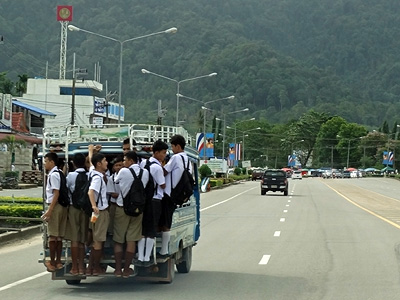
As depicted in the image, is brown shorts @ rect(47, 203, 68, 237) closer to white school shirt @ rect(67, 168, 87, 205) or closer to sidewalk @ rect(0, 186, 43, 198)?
white school shirt @ rect(67, 168, 87, 205)

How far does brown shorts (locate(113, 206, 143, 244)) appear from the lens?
1275 centimetres

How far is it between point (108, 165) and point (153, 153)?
39.1 inches

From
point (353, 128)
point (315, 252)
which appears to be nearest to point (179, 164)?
point (315, 252)

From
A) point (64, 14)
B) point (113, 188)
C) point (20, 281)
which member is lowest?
point (20, 281)

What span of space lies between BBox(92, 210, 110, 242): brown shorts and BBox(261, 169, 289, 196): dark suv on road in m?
46.6

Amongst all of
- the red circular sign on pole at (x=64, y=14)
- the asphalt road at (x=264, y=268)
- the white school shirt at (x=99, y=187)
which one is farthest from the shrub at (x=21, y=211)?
the red circular sign on pole at (x=64, y=14)

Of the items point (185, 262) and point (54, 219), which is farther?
point (185, 262)

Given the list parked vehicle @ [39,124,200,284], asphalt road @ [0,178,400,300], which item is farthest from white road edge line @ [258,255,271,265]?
parked vehicle @ [39,124,200,284]

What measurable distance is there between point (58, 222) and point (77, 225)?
27cm


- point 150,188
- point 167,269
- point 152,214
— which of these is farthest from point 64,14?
point 152,214

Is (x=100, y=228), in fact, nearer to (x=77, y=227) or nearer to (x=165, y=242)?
(x=77, y=227)

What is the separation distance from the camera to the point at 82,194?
42.3 ft

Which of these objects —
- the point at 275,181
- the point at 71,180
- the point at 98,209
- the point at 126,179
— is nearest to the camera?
the point at 98,209

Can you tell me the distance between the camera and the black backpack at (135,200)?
12695mm
